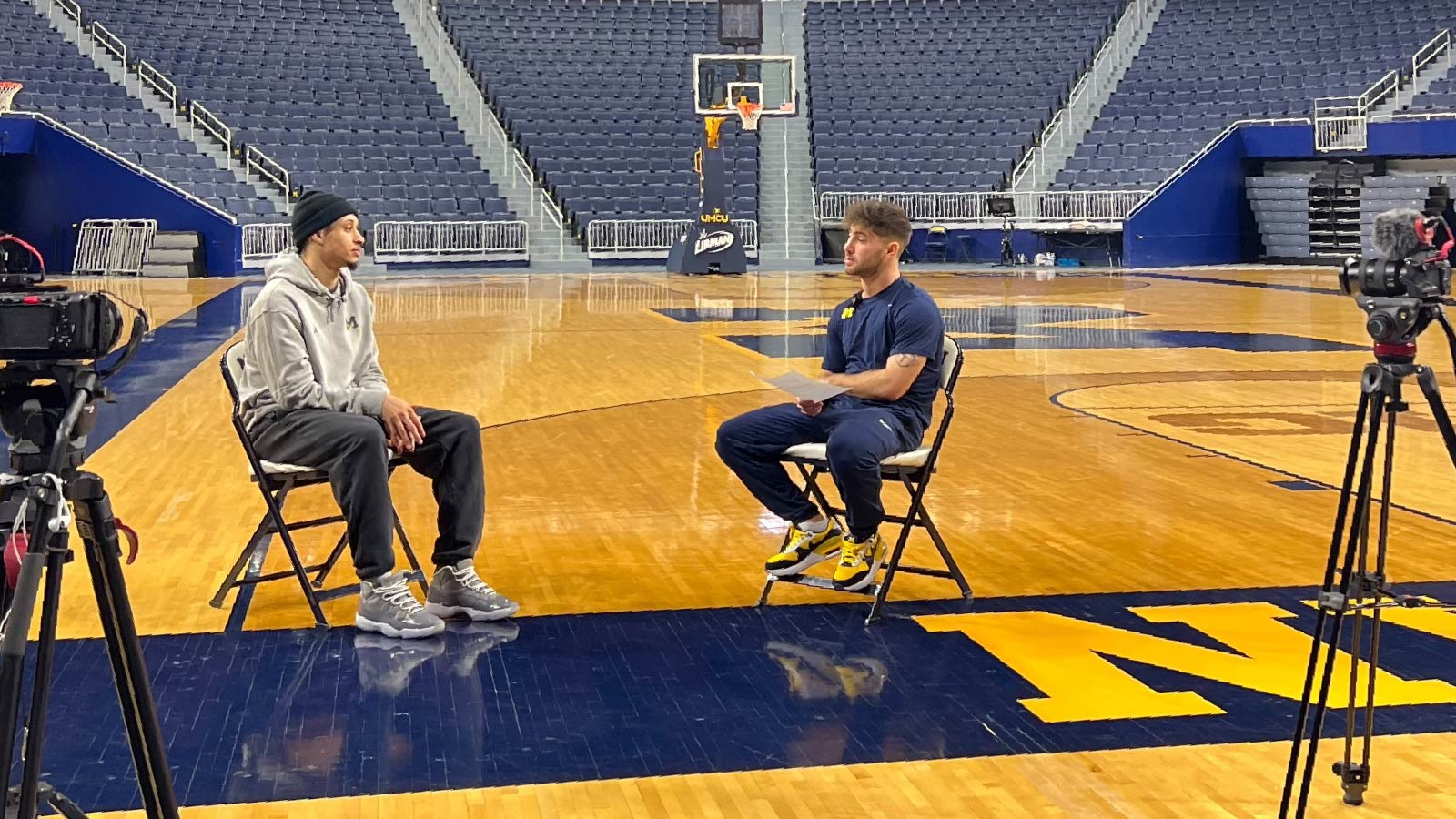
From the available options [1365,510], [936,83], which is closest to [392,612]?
[1365,510]

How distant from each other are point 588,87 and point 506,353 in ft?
69.1

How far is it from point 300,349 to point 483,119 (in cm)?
2831

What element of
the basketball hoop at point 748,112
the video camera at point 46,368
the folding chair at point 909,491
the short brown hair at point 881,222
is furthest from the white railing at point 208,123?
the video camera at point 46,368

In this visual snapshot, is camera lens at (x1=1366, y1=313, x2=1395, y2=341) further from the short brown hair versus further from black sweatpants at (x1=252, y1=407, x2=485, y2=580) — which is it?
black sweatpants at (x1=252, y1=407, x2=485, y2=580)

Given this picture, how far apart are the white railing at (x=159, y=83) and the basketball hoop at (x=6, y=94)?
3.61 meters

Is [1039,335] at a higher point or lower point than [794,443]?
lower

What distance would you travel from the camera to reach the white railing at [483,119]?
3150 cm

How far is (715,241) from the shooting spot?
28.0 m

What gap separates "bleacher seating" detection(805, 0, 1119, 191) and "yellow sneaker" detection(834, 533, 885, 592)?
88.2ft

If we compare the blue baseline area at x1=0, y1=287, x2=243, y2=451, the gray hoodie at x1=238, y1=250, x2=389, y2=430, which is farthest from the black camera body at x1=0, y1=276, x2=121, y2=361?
the blue baseline area at x1=0, y1=287, x2=243, y2=451

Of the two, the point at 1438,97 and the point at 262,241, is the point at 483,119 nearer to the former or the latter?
the point at 262,241

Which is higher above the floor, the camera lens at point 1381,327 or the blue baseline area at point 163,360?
the camera lens at point 1381,327

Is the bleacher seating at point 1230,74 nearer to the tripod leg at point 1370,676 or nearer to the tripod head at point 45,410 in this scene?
the tripod leg at point 1370,676

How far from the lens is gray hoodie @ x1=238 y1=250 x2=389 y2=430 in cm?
516
